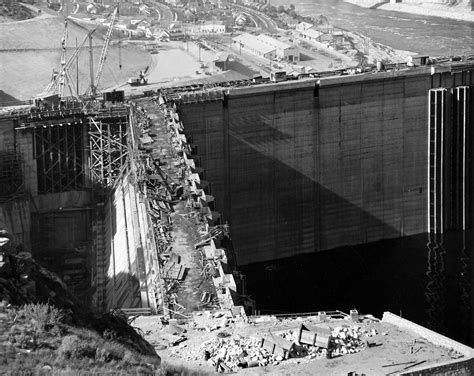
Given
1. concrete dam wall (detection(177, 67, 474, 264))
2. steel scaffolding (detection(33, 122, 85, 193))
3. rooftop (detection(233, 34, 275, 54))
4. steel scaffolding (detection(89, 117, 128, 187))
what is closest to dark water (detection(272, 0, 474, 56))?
rooftop (detection(233, 34, 275, 54))

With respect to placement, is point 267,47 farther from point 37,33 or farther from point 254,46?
point 37,33

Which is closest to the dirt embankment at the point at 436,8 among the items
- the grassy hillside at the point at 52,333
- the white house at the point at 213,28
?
the white house at the point at 213,28

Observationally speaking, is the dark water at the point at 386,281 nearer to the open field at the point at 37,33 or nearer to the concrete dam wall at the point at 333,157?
the concrete dam wall at the point at 333,157

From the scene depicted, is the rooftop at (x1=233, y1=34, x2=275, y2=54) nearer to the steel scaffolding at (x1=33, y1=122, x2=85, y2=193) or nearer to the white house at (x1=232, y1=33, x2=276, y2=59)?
the white house at (x1=232, y1=33, x2=276, y2=59)

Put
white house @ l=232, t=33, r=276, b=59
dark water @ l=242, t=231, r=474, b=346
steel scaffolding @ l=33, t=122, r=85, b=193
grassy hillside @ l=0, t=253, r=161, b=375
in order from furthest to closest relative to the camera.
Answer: white house @ l=232, t=33, r=276, b=59 < steel scaffolding @ l=33, t=122, r=85, b=193 < dark water @ l=242, t=231, r=474, b=346 < grassy hillside @ l=0, t=253, r=161, b=375

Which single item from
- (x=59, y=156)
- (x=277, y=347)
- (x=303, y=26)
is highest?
(x=277, y=347)

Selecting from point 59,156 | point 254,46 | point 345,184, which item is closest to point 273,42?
point 254,46
